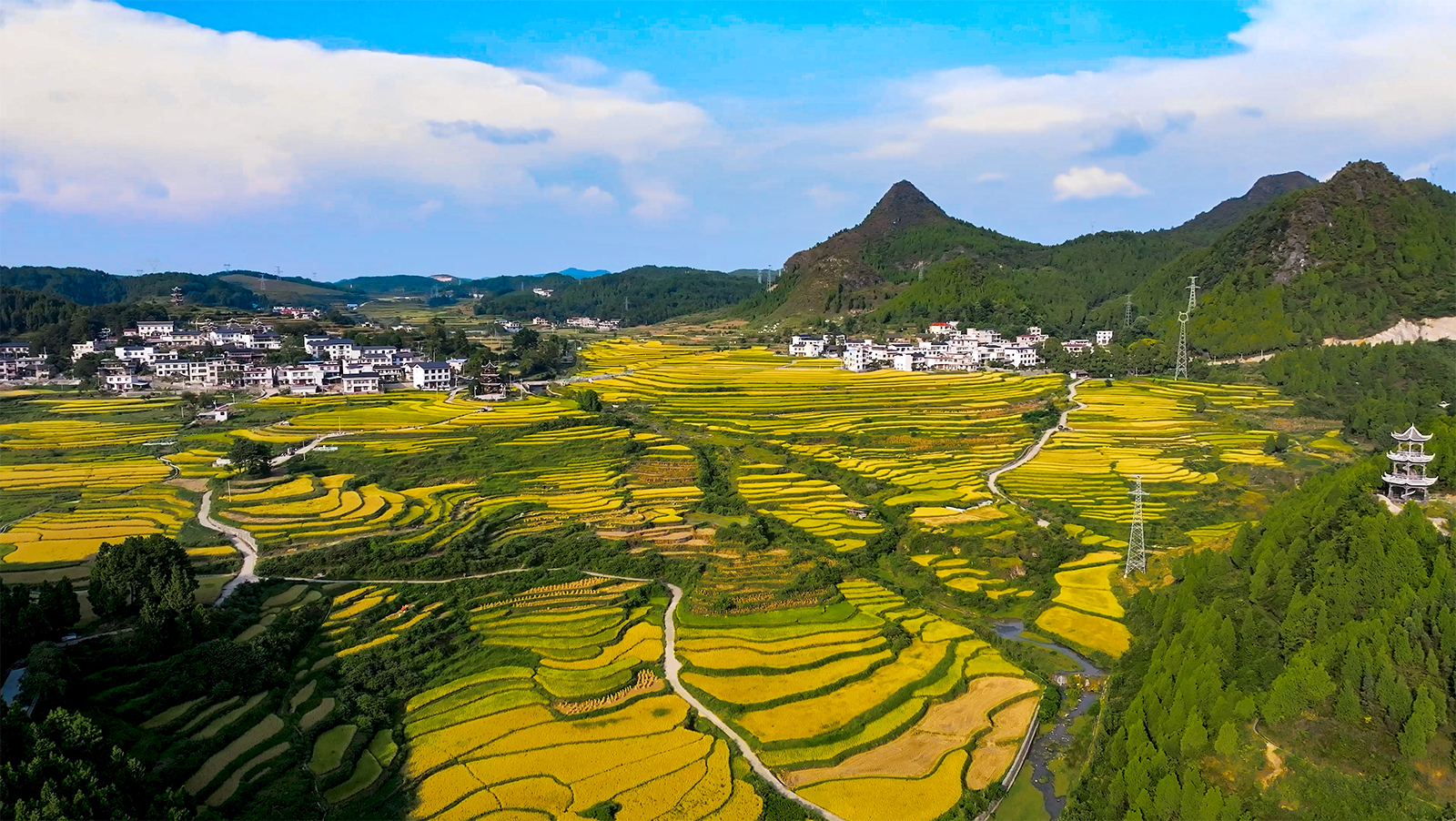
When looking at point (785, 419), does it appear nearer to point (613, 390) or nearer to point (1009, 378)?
point (613, 390)

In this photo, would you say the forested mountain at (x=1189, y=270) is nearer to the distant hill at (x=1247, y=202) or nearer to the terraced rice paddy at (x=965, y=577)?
the distant hill at (x=1247, y=202)

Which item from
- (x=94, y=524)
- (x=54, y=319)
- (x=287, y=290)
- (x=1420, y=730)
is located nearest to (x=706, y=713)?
(x=1420, y=730)

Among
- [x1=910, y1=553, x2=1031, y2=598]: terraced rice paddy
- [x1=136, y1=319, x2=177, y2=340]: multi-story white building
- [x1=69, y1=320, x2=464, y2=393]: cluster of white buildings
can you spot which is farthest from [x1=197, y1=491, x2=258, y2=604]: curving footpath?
[x1=136, y1=319, x2=177, y2=340]: multi-story white building

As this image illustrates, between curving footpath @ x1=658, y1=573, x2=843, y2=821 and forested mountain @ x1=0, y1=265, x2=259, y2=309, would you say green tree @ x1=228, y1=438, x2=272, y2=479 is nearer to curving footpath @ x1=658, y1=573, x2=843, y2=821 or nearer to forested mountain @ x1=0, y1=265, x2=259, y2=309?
curving footpath @ x1=658, y1=573, x2=843, y2=821

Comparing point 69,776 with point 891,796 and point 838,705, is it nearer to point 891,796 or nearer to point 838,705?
point 891,796

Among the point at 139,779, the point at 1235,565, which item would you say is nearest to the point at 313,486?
the point at 139,779
